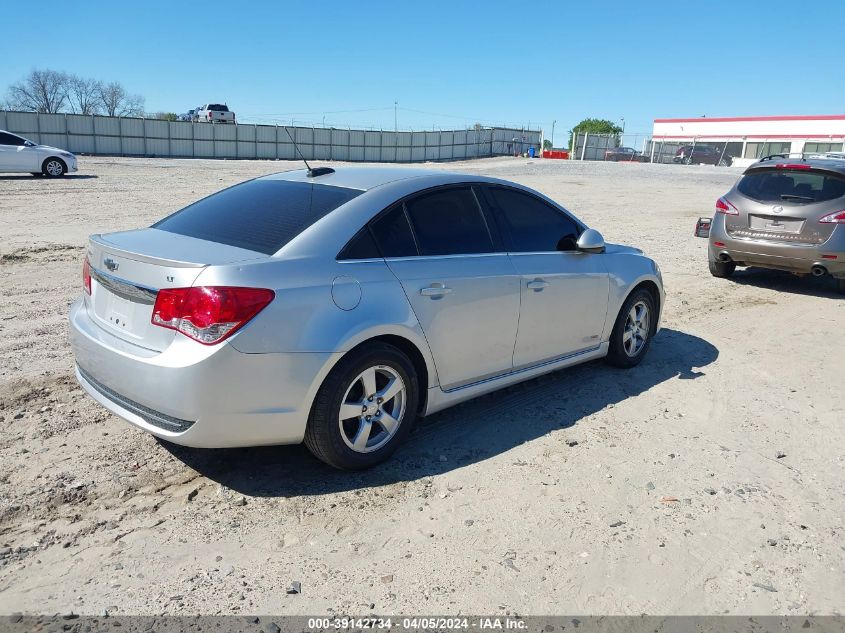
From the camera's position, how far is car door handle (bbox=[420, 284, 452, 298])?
404cm

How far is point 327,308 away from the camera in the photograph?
11.7ft

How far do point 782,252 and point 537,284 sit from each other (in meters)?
5.78

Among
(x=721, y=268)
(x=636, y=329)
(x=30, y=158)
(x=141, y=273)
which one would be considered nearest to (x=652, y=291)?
(x=636, y=329)

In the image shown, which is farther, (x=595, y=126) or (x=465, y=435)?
(x=595, y=126)

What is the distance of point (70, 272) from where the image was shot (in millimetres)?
8516

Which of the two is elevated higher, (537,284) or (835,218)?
(835,218)

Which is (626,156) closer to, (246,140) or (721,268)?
(246,140)

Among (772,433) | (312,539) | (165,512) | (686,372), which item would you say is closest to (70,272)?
(165,512)

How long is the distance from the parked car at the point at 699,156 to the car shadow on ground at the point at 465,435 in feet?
158

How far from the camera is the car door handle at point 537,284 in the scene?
473cm

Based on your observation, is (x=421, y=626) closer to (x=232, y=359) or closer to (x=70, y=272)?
(x=232, y=359)

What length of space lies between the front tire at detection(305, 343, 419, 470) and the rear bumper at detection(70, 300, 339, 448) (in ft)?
A: 0.33

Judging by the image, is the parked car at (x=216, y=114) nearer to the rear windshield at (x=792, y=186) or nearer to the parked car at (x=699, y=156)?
the parked car at (x=699, y=156)

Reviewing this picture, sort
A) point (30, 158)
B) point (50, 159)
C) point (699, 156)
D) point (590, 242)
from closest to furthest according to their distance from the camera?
1. point (590, 242)
2. point (30, 158)
3. point (50, 159)
4. point (699, 156)
